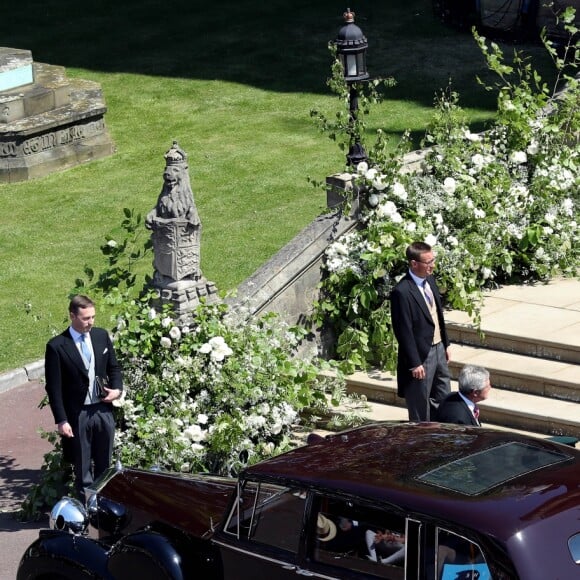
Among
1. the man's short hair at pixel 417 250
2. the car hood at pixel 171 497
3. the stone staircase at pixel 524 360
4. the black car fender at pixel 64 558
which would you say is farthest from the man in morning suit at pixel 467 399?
the black car fender at pixel 64 558

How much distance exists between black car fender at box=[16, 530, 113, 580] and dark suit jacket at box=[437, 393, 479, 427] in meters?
2.44

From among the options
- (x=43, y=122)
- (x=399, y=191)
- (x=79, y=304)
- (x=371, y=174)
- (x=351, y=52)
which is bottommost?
(x=43, y=122)

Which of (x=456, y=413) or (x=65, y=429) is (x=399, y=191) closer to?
(x=456, y=413)

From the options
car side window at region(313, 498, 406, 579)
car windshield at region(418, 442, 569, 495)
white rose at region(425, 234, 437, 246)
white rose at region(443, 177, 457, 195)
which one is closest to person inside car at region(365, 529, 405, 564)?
car side window at region(313, 498, 406, 579)

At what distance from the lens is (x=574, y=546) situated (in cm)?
596

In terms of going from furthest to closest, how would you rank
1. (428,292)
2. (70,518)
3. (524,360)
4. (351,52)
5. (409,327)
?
1. (351,52)
2. (524,360)
3. (428,292)
4. (409,327)
5. (70,518)

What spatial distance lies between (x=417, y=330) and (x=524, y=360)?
5.27 feet

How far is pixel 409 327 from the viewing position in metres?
9.95

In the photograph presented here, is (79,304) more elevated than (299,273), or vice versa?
(79,304)

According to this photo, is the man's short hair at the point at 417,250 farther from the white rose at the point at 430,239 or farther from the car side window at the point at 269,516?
the car side window at the point at 269,516

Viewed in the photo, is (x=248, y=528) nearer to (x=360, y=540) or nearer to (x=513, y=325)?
(x=360, y=540)

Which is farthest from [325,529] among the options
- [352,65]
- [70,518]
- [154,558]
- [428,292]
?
[352,65]

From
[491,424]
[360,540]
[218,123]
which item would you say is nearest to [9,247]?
[218,123]

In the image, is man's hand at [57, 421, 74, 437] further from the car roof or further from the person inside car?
the person inside car
